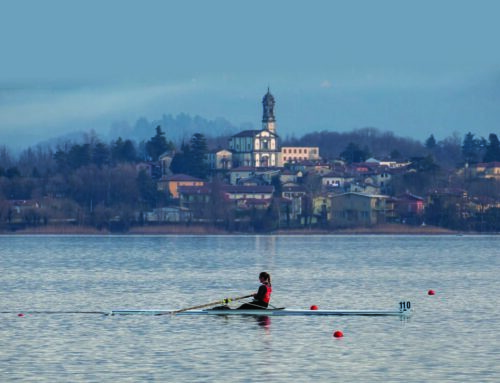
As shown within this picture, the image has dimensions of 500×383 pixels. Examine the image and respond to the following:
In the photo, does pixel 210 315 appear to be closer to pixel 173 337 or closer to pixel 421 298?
pixel 173 337


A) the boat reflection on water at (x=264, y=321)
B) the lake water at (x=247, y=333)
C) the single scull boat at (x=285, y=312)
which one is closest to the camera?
the lake water at (x=247, y=333)

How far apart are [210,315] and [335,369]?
13.3 metres

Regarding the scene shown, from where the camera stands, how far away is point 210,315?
48.2m

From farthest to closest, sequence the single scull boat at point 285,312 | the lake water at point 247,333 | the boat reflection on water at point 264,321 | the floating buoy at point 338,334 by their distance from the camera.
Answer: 1. the single scull boat at point 285,312
2. the boat reflection on water at point 264,321
3. the floating buoy at point 338,334
4. the lake water at point 247,333

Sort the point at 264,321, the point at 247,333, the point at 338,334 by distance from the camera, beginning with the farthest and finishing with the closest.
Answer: the point at 264,321 → the point at 247,333 → the point at 338,334

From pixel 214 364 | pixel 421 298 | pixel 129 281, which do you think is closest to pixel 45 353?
pixel 214 364

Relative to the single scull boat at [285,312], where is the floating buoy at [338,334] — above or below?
below

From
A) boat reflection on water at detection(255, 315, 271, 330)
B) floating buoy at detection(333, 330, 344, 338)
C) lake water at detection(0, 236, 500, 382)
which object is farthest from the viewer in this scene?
boat reflection on water at detection(255, 315, 271, 330)

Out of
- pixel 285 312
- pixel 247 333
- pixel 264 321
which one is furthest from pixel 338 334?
pixel 285 312

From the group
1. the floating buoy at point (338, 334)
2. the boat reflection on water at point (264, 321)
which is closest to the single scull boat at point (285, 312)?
the boat reflection on water at point (264, 321)

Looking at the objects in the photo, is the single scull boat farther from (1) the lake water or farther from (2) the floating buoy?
(2) the floating buoy

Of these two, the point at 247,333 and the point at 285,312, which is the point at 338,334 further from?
the point at 285,312

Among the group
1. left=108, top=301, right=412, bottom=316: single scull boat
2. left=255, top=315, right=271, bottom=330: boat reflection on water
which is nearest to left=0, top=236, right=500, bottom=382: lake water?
left=255, top=315, right=271, bottom=330: boat reflection on water

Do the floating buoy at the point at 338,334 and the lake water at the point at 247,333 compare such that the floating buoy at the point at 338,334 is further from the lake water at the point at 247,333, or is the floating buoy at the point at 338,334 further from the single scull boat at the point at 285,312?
the single scull boat at the point at 285,312
